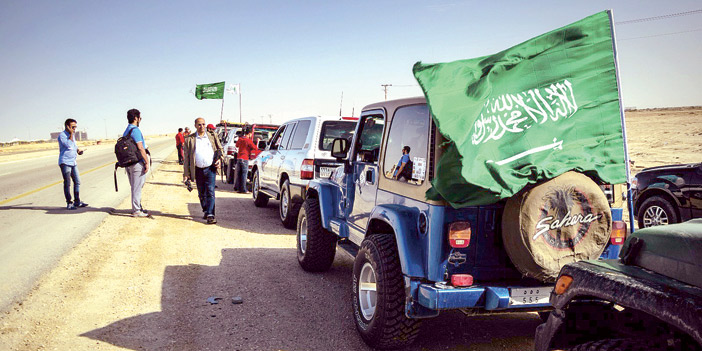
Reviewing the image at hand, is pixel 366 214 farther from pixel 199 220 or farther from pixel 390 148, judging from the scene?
pixel 199 220

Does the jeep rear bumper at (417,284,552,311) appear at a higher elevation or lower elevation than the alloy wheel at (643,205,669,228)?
higher

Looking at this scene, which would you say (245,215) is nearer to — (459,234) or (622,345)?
(459,234)

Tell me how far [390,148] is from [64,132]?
9104mm

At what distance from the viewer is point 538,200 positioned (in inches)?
120

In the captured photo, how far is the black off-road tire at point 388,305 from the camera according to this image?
3.55 meters

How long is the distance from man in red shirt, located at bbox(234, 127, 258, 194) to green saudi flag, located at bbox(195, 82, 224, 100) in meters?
14.1

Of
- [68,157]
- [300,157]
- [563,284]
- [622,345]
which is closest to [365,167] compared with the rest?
[563,284]

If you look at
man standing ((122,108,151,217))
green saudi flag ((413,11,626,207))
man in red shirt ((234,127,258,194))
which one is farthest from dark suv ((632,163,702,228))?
man standing ((122,108,151,217))

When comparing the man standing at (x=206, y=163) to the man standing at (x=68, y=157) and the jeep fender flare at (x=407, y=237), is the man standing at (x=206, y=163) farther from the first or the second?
the jeep fender flare at (x=407, y=237)

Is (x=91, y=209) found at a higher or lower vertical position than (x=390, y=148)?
lower

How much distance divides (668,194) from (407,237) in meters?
6.46

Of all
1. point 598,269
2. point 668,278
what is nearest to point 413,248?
point 598,269

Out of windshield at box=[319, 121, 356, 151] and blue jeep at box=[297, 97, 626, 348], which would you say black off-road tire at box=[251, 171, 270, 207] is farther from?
blue jeep at box=[297, 97, 626, 348]

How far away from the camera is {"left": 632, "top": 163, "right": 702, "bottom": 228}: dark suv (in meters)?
7.26
